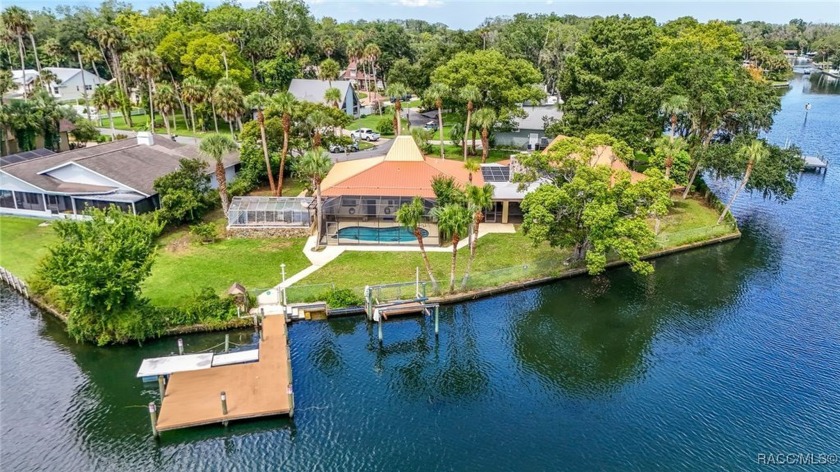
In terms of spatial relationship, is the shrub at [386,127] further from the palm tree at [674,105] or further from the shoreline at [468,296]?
the shoreline at [468,296]

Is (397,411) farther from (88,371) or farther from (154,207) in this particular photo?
(154,207)

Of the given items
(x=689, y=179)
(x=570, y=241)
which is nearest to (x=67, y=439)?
(x=570, y=241)

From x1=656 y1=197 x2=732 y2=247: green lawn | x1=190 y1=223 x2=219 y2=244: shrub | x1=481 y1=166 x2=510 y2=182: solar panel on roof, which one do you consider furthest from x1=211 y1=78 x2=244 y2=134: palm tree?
x1=656 y1=197 x2=732 y2=247: green lawn

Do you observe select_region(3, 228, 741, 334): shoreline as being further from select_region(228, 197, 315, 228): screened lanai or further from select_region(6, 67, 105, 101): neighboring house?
select_region(6, 67, 105, 101): neighboring house

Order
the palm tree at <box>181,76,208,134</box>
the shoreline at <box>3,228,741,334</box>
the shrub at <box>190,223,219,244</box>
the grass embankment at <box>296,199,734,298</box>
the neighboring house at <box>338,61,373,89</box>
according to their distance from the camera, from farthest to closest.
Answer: the neighboring house at <box>338,61,373,89</box> → the palm tree at <box>181,76,208,134</box> → the shrub at <box>190,223,219,244</box> → the grass embankment at <box>296,199,734,298</box> → the shoreline at <box>3,228,741,334</box>

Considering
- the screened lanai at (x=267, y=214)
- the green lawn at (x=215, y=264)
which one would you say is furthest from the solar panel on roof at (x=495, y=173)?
the green lawn at (x=215, y=264)

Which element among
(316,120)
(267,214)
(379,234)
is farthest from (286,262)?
(316,120)
